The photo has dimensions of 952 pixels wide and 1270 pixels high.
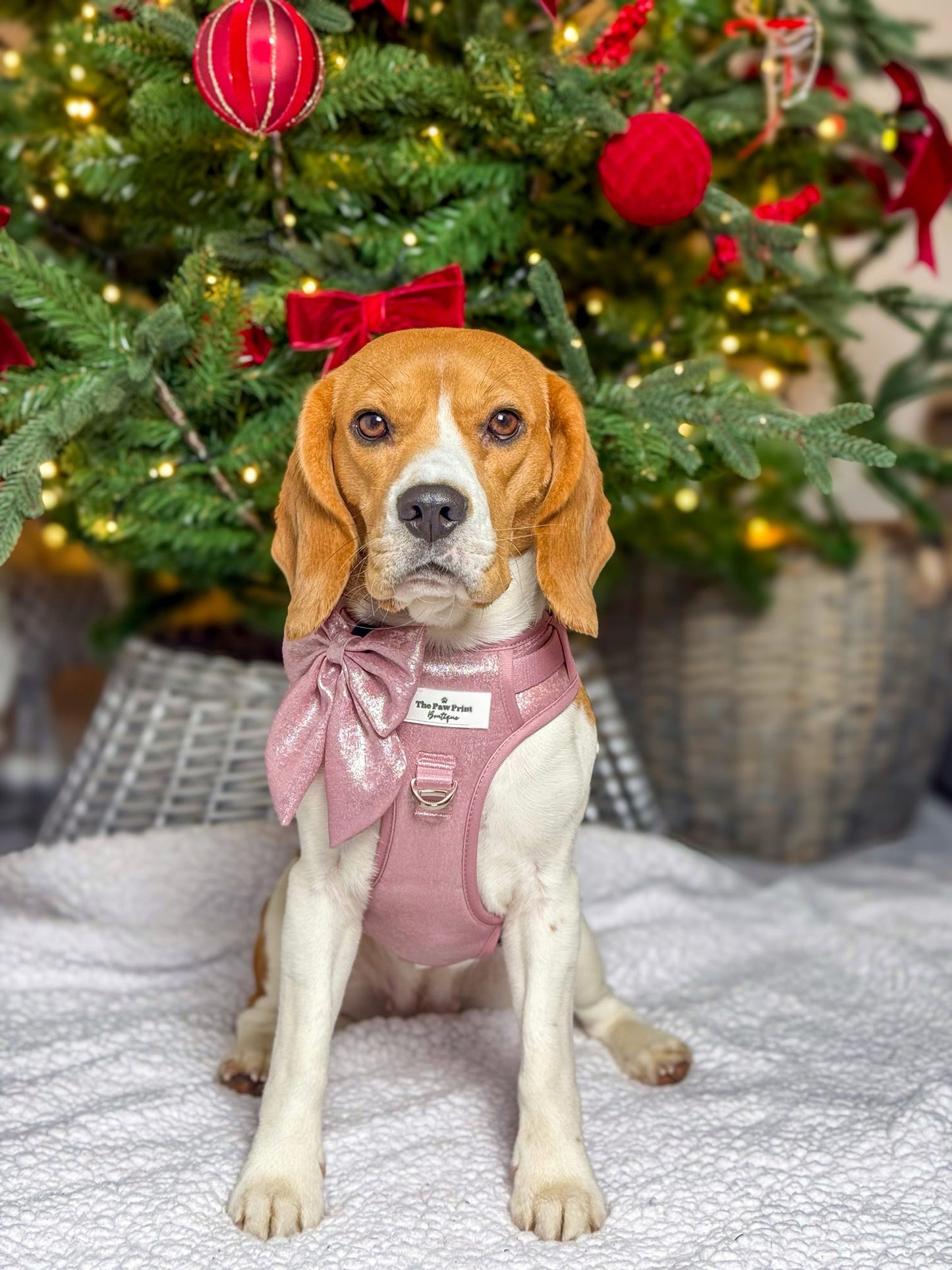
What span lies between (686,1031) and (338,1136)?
54cm

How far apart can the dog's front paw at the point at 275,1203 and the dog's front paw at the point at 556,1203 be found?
0.21m

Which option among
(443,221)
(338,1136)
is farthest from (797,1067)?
(443,221)

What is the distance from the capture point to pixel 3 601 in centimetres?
320

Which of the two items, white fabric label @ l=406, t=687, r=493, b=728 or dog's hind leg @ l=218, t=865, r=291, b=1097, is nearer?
white fabric label @ l=406, t=687, r=493, b=728

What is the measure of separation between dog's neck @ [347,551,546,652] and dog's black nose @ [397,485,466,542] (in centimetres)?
16

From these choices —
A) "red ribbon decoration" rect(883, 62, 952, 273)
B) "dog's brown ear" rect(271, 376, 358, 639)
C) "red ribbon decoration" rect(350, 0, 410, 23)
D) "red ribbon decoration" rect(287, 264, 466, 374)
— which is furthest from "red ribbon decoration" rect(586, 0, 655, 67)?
"dog's brown ear" rect(271, 376, 358, 639)

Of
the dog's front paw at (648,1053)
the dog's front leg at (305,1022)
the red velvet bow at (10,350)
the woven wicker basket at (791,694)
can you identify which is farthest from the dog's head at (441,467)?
the woven wicker basket at (791,694)

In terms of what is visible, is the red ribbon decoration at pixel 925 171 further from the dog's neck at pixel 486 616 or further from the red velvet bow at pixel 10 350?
the red velvet bow at pixel 10 350

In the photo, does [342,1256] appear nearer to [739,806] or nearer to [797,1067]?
[797,1067]

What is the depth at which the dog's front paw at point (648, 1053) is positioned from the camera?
5.19 feet

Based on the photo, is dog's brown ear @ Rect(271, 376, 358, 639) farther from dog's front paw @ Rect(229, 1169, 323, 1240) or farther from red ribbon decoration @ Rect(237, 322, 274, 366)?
dog's front paw @ Rect(229, 1169, 323, 1240)

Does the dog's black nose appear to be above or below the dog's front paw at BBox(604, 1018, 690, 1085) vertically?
above

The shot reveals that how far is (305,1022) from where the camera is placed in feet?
4.23

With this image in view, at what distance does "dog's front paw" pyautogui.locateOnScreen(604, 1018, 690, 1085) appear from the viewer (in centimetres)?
158
